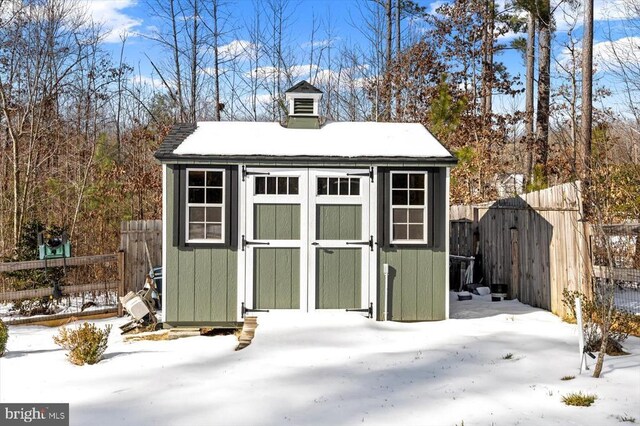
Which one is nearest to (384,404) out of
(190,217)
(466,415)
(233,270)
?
(466,415)

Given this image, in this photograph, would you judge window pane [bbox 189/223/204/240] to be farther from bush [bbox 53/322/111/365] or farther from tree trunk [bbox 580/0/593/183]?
tree trunk [bbox 580/0/593/183]

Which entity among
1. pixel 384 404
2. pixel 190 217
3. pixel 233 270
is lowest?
pixel 384 404

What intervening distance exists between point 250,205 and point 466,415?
4.58 metres

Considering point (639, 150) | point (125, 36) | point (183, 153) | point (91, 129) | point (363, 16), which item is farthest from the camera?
point (363, 16)

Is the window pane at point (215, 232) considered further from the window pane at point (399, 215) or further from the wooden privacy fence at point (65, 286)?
the wooden privacy fence at point (65, 286)

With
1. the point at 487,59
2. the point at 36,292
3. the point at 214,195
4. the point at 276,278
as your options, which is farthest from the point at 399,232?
the point at 487,59

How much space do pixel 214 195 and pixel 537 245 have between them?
5.60 m

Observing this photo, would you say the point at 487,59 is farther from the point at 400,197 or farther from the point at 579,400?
the point at 579,400

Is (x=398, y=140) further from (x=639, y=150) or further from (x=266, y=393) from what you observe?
(x=639, y=150)

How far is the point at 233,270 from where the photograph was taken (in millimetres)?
7895

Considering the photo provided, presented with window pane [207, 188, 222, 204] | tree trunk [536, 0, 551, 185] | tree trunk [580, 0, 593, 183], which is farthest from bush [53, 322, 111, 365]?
tree trunk [536, 0, 551, 185]

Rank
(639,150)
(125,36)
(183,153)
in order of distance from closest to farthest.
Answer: (183,153) < (639,150) < (125,36)

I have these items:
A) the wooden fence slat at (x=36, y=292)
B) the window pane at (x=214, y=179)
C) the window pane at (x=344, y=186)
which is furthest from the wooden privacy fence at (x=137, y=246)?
the window pane at (x=344, y=186)

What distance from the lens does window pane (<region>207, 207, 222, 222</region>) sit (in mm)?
7882
